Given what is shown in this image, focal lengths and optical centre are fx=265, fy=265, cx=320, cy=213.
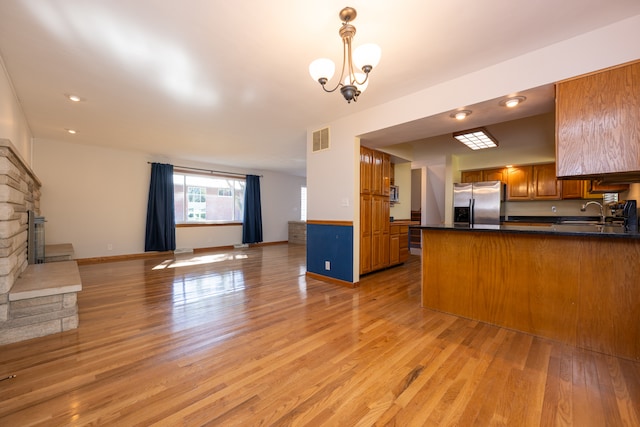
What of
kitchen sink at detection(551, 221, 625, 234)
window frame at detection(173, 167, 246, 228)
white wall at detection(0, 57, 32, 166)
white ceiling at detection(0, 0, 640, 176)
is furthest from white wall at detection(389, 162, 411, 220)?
white wall at detection(0, 57, 32, 166)

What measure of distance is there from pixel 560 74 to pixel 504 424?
2.58 meters

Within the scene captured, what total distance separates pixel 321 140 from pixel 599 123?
3.06m

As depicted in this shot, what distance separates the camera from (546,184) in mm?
5180

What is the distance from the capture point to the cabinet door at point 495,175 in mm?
5617

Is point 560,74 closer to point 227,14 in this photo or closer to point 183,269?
Result: point 227,14

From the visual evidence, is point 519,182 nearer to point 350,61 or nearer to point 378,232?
point 378,232

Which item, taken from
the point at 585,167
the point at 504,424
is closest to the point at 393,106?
the point at 585,167

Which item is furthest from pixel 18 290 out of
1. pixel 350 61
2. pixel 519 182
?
pixel 519 182

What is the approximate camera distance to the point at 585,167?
2105mm

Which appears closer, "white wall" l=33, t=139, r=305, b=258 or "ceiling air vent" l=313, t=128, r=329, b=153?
"ceiling air vent" l=313, t=128, r=329, b=153

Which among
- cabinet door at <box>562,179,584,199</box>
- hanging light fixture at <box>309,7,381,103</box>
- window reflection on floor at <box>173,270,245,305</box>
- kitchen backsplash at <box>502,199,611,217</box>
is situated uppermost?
hanging light fixture at <box>309,7,381,103</box>

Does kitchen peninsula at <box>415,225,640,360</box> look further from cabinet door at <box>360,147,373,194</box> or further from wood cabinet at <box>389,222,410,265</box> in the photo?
wood cabinet at <box>389,222,410,265</box>

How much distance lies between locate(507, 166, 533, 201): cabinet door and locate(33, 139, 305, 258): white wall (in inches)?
299

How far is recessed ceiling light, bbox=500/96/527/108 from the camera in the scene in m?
2.50
